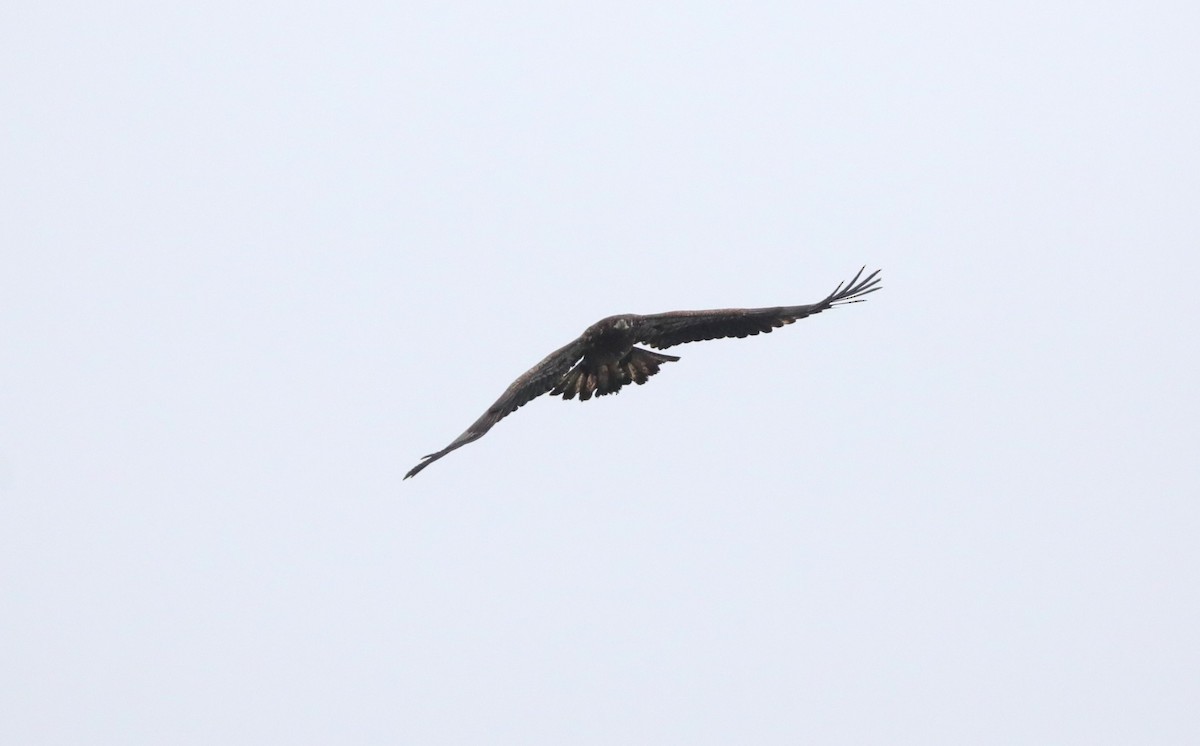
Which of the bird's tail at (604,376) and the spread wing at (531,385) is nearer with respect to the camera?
the spread wing at (531,385)

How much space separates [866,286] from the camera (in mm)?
19484

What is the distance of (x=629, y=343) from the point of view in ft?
65.9

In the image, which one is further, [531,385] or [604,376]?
[604,376]

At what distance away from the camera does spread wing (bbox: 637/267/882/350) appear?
798 inches

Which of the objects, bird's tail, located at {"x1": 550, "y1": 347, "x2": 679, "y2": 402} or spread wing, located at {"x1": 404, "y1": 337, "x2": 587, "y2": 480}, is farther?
bird's tail, located at {"x1": 550, "y1": 347, "x2": 679, "y2": 402}

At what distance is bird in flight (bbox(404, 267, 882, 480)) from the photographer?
64.0 ft

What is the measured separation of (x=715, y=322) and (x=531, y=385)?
282 cm

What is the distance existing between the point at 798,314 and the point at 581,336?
2744 millimetres

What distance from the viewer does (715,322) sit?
20906 millimetres

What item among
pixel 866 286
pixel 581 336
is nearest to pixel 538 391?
pixel 581 336

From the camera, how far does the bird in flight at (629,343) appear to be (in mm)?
19516

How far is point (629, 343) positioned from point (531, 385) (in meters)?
1.44

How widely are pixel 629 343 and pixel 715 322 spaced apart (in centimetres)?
140

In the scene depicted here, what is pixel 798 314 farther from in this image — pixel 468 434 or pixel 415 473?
pixel 415 473
